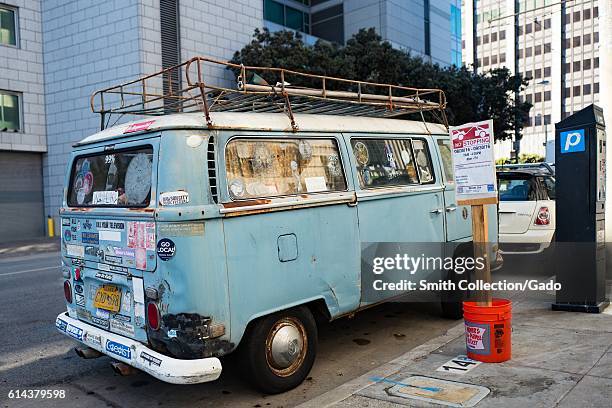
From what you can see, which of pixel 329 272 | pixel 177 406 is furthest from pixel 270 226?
pixel 177 406

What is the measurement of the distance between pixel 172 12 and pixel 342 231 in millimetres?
19718

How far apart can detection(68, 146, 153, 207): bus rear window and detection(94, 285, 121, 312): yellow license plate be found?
0.67m

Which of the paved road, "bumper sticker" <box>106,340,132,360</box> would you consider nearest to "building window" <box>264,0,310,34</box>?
the paved road

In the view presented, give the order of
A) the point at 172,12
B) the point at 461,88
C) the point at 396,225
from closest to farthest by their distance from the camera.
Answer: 1. the point at 396,225
2. the point at 172,12
3. the point at 461,88

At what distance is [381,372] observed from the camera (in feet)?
15.0

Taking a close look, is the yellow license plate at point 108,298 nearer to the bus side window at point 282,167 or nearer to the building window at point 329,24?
the bus side window at point 282,167

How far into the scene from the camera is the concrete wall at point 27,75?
2177 cm

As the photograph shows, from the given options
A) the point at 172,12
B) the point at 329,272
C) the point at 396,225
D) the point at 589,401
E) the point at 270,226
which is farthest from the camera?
the point at 172,12

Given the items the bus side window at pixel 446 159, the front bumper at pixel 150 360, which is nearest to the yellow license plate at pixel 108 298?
the front bumper at pixel 150 360

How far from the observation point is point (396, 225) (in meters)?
5.29

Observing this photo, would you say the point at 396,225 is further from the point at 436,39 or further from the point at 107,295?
the point at 436,39

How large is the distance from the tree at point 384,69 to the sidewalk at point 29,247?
9579 millimetres

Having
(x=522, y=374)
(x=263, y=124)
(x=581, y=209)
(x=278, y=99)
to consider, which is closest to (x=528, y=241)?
(x=581, y=209)

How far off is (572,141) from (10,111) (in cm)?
2223
